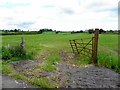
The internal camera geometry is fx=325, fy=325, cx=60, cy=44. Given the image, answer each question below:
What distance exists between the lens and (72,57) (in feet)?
85.8

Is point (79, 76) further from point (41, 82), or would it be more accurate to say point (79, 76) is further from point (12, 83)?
point (12, 83)

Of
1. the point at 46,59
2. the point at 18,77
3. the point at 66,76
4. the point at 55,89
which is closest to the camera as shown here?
the point at 55,89

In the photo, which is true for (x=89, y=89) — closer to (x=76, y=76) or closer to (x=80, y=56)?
(x=76, y=76)

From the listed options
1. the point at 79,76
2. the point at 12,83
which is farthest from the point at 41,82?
the point at 79,76

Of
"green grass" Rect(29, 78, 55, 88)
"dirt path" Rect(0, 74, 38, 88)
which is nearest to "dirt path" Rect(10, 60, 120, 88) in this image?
"green grass" Rect(29, 78, 55, 88)

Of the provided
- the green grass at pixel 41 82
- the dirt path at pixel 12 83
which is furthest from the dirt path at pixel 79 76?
the dirt path at pixel 12 83

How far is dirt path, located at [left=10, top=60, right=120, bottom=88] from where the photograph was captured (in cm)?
1630

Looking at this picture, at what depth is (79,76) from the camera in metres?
18.1

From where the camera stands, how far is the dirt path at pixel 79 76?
16297 mm

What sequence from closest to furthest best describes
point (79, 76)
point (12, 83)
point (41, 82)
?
point (12, 83), point (41, 82), point (79, 76)

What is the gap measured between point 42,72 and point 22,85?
3406 mm

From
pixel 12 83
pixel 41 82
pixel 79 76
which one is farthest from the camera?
pixel 79 76

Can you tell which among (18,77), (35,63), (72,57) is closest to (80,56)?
(72,57)

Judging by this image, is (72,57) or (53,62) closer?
(53,62)
